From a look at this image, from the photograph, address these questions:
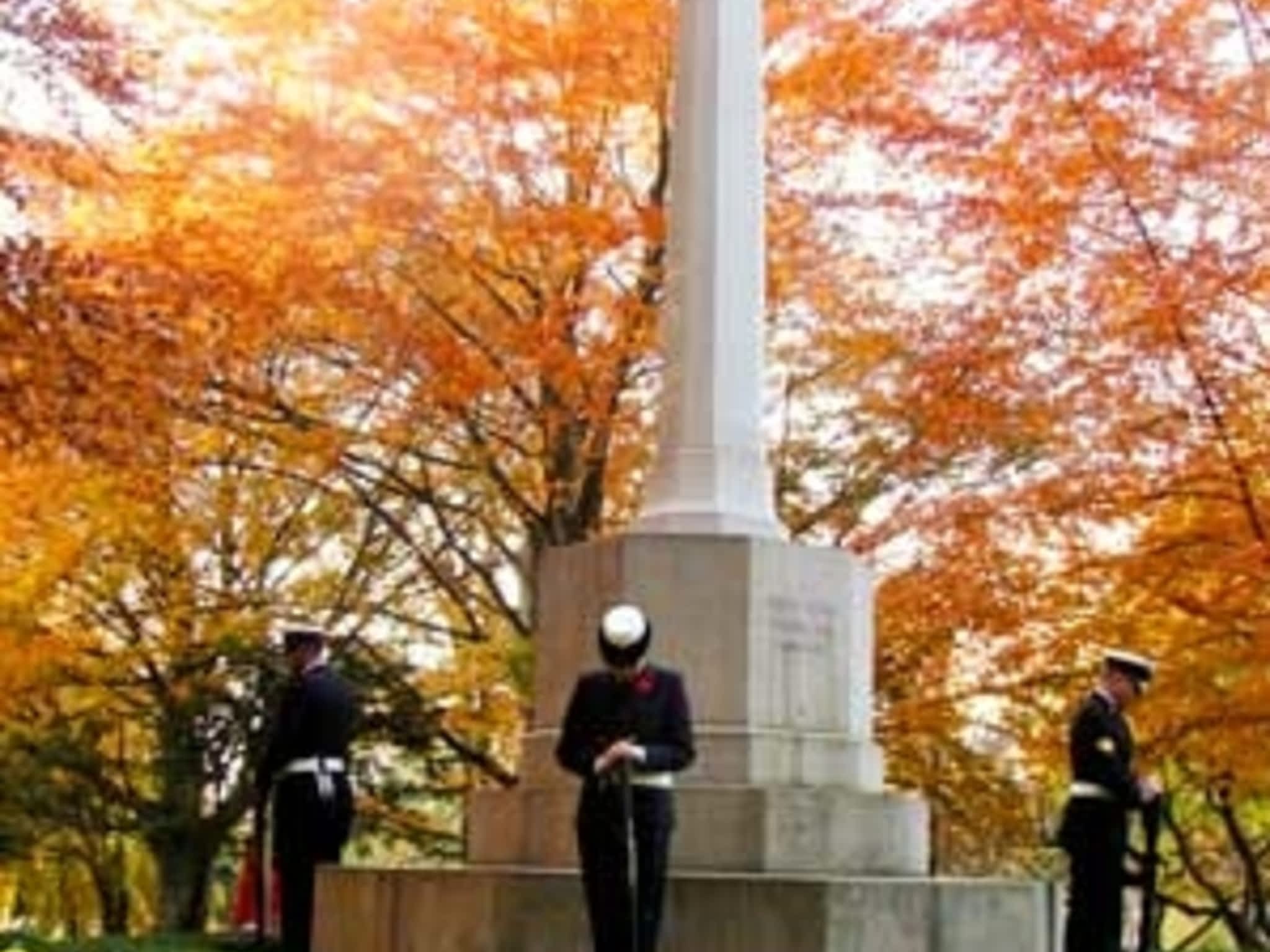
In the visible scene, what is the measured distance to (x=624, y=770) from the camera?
887cm

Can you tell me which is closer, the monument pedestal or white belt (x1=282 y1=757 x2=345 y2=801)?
the monument pedestal

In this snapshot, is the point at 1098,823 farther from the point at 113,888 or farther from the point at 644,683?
the point at 113,888

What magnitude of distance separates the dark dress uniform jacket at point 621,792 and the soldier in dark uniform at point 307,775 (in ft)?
7.57

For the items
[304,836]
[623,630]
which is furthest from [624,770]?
[304,836]

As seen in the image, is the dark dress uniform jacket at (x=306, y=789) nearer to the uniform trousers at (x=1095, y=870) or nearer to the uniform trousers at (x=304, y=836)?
the uniform trousers at (x=304, y=836)

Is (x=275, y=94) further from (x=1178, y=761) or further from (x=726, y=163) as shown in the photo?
(x=1178, y=761)

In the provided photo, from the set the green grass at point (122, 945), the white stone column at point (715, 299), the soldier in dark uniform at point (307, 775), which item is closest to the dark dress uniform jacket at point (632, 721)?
the white stone column at point (715, 299)

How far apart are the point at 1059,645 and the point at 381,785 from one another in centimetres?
1007

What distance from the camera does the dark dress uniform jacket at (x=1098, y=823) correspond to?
1080 cm

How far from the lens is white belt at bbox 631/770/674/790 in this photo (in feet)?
29.4

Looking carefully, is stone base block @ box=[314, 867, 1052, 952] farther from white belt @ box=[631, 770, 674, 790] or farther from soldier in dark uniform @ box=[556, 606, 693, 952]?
white belt @ box=[631, 770, 674, 790]

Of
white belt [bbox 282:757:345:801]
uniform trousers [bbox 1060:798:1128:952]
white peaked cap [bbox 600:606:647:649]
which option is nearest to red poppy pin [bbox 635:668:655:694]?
white peaked cap [bbox 600:606:647:649]

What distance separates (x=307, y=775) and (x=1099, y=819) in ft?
12.5

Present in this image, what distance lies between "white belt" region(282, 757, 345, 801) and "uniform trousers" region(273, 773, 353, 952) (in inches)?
0.7
